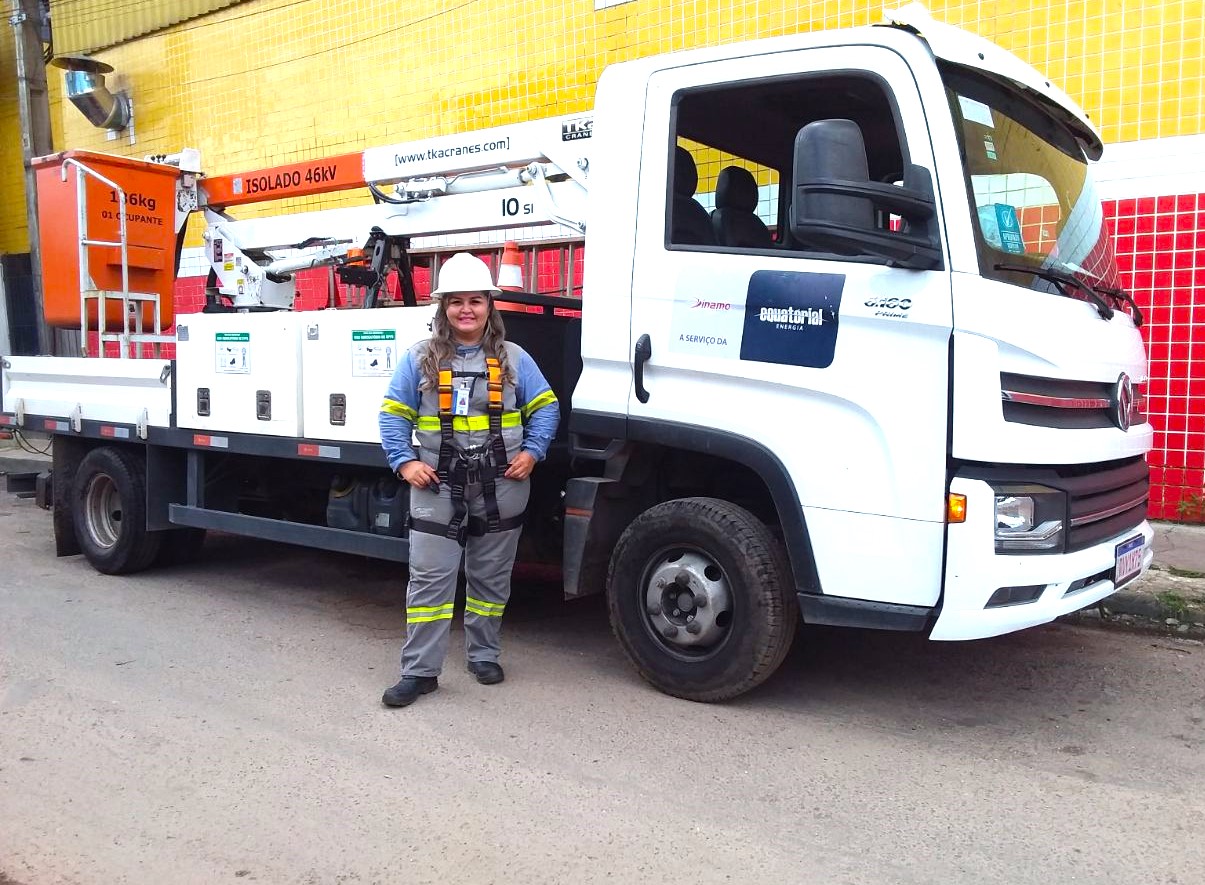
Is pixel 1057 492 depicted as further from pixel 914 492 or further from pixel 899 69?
pixel 899 69

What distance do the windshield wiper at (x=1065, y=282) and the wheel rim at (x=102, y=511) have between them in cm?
580

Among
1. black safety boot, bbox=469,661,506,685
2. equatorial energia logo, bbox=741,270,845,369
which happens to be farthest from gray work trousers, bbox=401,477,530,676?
equatorial energia logo, bbox=741,270,845,369

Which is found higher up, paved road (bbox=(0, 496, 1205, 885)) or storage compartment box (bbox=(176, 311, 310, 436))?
storage compartment box (bbox=(176, 311, 310, 436))

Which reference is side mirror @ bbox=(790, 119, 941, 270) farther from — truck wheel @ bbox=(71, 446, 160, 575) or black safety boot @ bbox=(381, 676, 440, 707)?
truck wheel @ bbox=(71, 446, 160, 575)

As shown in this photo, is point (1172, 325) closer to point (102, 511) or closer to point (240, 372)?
point (240, 372)

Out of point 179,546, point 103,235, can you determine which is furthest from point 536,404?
point 103,235

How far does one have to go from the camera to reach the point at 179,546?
7141 mm

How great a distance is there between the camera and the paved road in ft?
10.4

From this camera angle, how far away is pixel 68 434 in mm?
7066

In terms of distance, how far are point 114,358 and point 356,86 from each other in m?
6.55

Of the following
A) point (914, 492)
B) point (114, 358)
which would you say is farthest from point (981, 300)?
point (114, 358)

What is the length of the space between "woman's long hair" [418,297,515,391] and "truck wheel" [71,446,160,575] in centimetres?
324

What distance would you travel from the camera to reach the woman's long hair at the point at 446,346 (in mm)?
4465

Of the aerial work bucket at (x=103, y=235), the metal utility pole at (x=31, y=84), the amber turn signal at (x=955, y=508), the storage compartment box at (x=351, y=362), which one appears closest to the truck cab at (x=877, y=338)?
the amber turn signal at (x=955, y=508)
